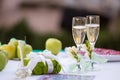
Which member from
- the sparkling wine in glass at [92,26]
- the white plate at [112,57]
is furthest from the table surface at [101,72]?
the sparkling wine in glass at [92,26]

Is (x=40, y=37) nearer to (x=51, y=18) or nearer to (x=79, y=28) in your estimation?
(x=51, y=18)

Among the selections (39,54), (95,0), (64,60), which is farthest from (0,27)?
(39,54)

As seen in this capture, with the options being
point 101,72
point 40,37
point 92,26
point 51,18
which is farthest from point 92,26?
point 51,18

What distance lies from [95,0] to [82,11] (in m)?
0.22

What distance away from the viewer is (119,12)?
16.6ft

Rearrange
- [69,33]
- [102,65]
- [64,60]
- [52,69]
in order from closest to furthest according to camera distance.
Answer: [52,69], [102,65], [64,60], [69,33]

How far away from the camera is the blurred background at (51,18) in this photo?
486 cm

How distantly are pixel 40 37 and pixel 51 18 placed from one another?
340 mm

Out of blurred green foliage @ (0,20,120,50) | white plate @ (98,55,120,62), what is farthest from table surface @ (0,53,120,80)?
blurred green foliage @ (0,20,120,50)

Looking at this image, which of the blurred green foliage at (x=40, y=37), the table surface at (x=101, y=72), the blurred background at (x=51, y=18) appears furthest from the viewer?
the blurred background at (x=51, y=18)

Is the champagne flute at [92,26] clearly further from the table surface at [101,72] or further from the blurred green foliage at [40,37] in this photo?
the blurred green foliage at [40,37]

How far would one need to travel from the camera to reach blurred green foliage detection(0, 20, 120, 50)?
4.68 metres

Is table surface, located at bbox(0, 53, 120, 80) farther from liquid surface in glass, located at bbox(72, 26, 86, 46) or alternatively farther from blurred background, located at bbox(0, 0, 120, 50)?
blurred background, located at bbox(0, 0, 120, 50)

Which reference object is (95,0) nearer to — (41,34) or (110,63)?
(41,34)
